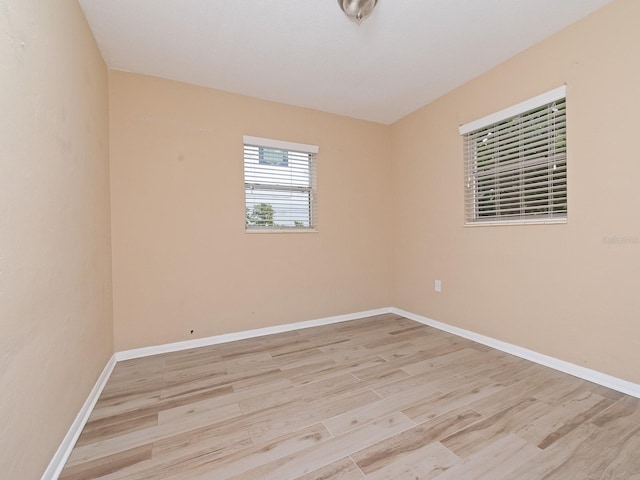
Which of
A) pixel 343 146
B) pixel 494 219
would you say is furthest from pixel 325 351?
pixel 343 146

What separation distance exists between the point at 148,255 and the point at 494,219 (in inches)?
125

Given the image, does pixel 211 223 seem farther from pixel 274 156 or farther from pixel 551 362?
pixel 551 362

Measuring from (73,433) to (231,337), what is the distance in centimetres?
143

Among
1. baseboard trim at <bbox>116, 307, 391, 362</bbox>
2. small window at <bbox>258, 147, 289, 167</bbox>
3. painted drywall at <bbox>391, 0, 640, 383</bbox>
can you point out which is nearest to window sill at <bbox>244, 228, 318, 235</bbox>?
small window at <bbox>258, 147, 289, 167</bbox>

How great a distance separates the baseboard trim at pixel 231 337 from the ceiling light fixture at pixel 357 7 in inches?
109

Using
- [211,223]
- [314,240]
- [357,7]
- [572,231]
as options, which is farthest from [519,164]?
[211,223]

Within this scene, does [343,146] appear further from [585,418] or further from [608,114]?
[585,418]

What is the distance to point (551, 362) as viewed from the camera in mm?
2098

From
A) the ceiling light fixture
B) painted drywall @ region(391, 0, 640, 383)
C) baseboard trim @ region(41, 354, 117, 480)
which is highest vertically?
the ceiling light fixture

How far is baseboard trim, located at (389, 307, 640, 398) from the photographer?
5.73ft

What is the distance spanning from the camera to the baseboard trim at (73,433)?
46.2 inches

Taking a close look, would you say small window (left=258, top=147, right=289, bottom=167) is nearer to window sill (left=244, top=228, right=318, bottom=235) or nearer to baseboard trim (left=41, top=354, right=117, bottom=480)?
window sill (left=244, top=228, right=318, bottom=235)

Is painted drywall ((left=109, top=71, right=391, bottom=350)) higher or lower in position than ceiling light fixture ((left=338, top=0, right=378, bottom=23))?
lower

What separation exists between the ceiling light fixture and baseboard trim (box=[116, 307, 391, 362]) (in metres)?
2.77
